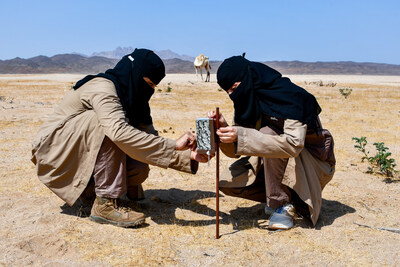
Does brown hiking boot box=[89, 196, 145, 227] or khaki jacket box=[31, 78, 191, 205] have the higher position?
khaki jacket box=[31, 78, 191, 205]

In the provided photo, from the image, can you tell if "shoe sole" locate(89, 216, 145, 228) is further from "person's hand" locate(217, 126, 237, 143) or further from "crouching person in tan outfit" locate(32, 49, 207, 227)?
"person's hand" locate(217, 126, 237, 143)

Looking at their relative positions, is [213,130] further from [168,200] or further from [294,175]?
[168,200]

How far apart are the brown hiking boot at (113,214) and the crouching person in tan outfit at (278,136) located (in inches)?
38.6

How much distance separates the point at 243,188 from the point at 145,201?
102cm

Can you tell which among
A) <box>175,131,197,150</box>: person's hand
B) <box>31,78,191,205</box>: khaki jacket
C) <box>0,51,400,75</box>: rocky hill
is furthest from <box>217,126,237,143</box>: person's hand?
<box>0,51,400,75</box>: rocky hill

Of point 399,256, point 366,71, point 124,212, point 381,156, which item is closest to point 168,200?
point 124,212

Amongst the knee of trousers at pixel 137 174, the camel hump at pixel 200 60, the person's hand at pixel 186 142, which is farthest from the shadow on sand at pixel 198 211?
the camel hump at pixel 200 60

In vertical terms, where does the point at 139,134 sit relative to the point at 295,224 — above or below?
above

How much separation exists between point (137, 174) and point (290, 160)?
4.24 feet

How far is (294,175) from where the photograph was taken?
3205 mm

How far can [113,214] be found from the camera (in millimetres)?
3357

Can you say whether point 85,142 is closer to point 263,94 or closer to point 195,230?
point 195,230

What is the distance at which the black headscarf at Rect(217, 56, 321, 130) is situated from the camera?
3156 millimetres

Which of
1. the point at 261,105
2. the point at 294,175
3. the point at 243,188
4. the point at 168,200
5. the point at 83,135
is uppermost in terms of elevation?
the point at 261,105
